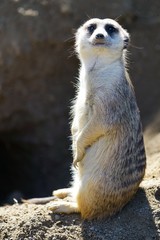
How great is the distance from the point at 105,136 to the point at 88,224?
1.78 feet

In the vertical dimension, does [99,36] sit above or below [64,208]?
above

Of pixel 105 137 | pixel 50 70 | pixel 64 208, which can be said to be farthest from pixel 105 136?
pixel 50 70

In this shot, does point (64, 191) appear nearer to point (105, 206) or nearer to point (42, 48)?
point (105, 206)

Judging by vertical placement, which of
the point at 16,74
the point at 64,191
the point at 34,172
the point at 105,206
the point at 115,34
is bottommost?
the point at 105,206

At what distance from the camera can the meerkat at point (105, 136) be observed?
11.5ft

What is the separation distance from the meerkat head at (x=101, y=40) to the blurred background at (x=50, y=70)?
1269 mm

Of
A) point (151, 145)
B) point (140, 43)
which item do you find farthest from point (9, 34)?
point (151, 145)

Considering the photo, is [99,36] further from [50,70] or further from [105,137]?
[50,70]

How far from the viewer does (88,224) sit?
11.5 feet

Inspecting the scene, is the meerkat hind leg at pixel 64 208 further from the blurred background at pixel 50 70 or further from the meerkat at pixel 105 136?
the blurred background at pixel 50 70

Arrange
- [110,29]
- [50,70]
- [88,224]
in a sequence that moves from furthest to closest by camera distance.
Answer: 1. [50,70]
2. [110,29]
3. [88,224]

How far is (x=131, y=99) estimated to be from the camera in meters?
3.64

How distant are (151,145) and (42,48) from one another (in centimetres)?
145

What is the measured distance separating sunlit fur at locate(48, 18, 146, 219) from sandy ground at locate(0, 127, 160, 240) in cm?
6
